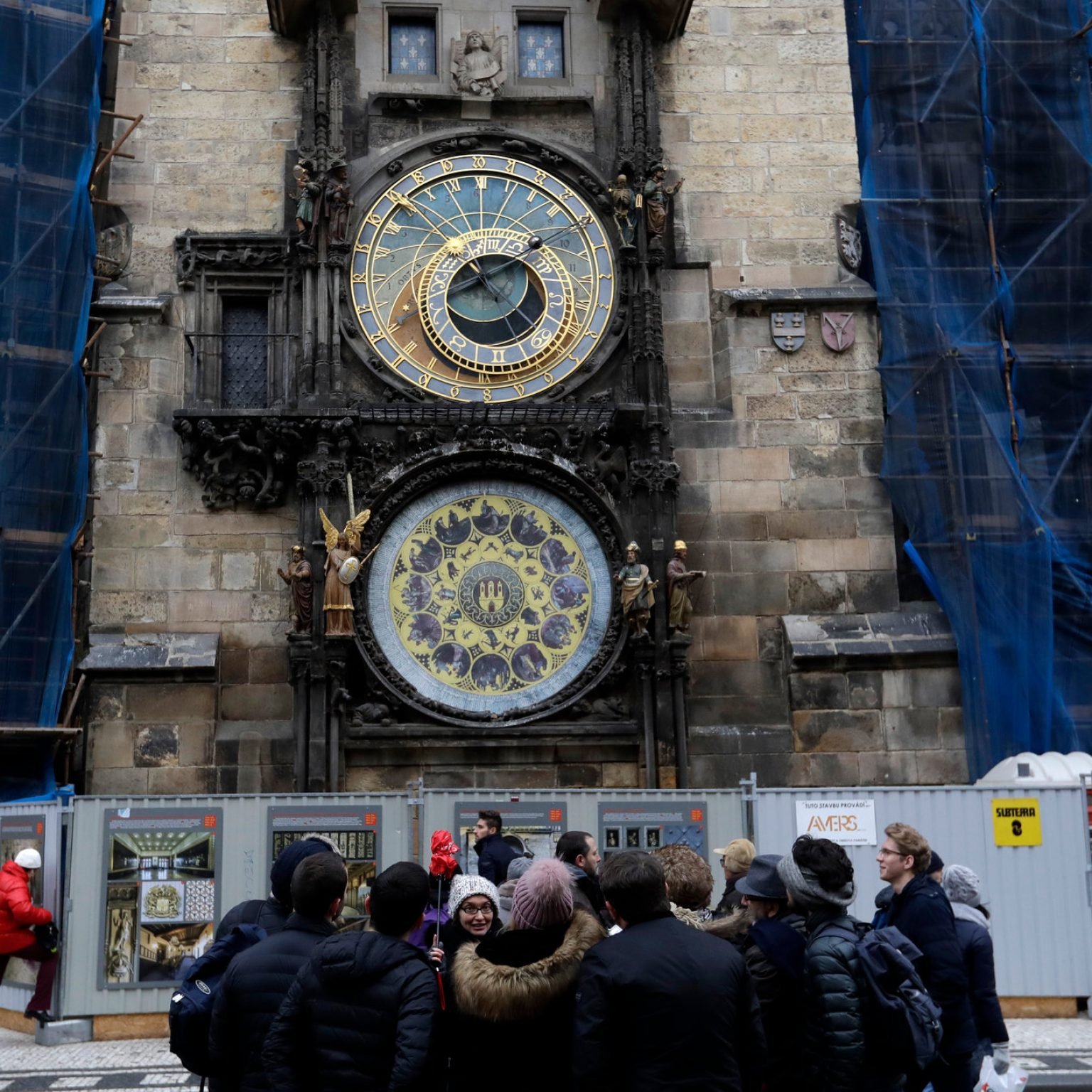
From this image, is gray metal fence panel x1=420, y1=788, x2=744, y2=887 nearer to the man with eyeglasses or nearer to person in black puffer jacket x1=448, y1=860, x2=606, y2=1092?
the man with eyeglasses

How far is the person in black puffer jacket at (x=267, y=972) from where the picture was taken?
4.64 m

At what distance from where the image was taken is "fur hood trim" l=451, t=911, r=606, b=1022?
4.24 m

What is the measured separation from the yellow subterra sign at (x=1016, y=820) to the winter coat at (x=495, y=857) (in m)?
4.00

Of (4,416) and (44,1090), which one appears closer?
(44,1090)

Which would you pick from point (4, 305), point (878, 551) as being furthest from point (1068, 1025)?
point (4, 305)

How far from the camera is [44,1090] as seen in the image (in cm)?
831

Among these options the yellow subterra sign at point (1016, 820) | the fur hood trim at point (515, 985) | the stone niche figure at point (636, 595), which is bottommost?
the fur hood trim at point (515, 985)

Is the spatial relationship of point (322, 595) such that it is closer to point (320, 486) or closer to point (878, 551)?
point (320, 486)

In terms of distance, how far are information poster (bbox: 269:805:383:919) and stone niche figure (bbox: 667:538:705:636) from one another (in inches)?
167

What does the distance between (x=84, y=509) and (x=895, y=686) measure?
759cm

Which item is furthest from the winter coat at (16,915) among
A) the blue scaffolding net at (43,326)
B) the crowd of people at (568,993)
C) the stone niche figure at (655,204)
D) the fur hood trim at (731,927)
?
the stone niche figure at (655,204)

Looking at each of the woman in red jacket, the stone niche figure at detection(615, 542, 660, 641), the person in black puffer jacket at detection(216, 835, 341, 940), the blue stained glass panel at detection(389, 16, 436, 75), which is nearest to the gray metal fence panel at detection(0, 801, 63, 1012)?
the woman in red jacket

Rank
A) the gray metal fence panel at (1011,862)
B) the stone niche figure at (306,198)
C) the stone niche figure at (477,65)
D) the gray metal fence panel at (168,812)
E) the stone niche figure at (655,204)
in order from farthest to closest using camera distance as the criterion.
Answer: the stone niche figure at (477,65)
the stone niche figure at (655,204)
the stone niche figure at (306,198)
the gray metal fence panel at (1011,862)
the gray metal fence panel at (168,812)

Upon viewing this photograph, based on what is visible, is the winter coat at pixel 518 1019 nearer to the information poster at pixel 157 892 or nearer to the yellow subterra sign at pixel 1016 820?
the information poster at pixel 157 892
